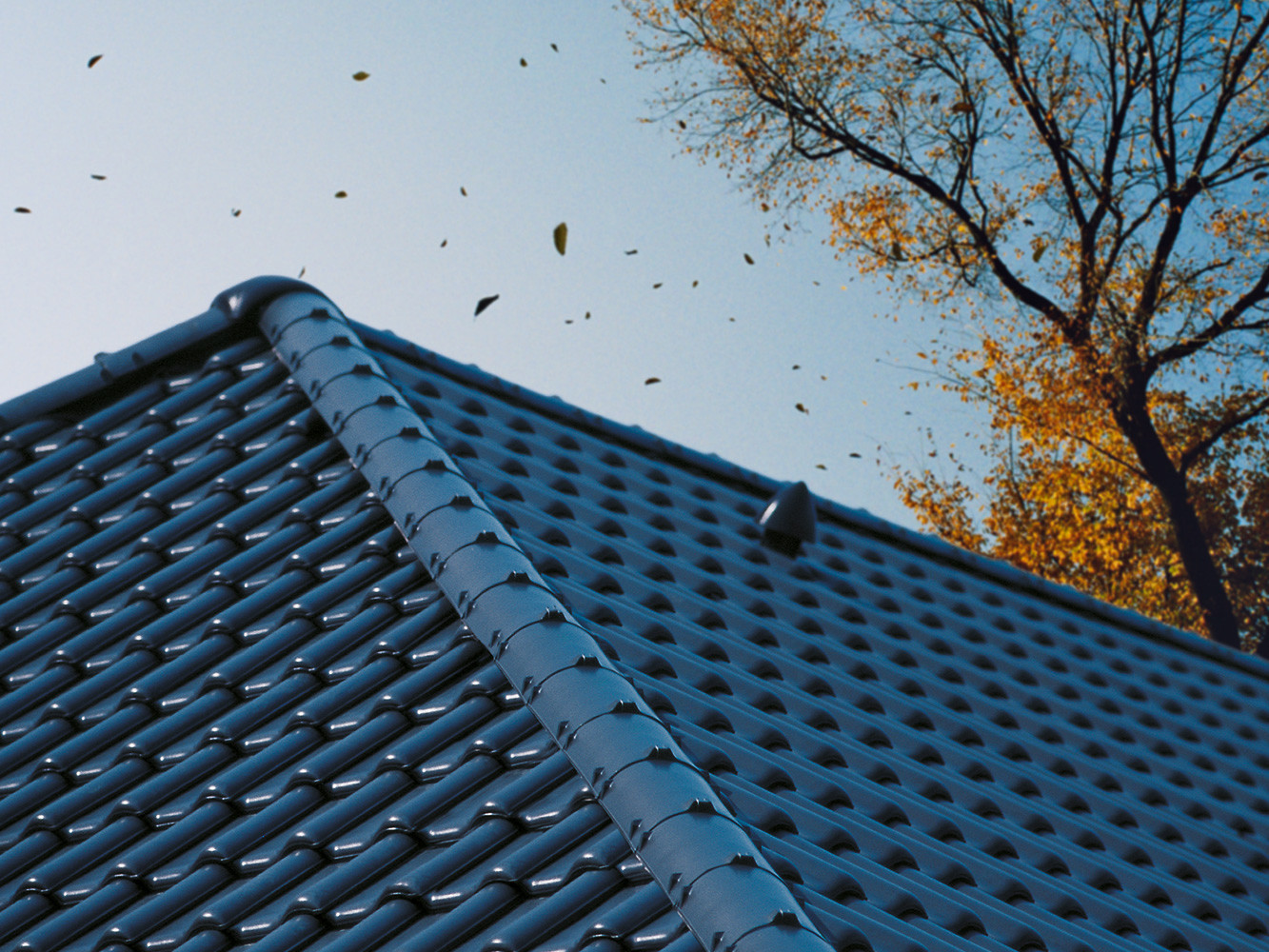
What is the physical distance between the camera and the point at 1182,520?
20891mm

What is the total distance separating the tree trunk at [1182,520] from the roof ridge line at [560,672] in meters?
18.0

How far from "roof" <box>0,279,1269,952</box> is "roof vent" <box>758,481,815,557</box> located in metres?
0.03

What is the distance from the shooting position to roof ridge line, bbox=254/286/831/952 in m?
3.27

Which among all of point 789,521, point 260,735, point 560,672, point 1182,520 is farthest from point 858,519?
point 1182,520

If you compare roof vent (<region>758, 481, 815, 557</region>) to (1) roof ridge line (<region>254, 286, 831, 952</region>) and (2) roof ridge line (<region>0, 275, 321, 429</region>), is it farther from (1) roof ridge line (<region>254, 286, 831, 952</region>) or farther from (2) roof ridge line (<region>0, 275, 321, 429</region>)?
(2) roof ridge line (<region>0, 275, 321, 429</region>)

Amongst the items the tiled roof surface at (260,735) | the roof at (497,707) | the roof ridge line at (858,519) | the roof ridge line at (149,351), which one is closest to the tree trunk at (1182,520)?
the roof ridge line at (858,519)

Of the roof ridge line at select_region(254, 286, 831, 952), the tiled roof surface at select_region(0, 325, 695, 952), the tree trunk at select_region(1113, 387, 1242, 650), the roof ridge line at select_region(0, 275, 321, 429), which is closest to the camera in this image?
the roof ridge line at select_region(254, 286, 831, 952)

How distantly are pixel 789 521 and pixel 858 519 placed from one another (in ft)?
4.47

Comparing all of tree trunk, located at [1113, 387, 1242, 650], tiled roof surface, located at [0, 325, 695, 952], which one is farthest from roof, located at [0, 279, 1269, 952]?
tree trunk, located at [1113, 387, 1242, 650]

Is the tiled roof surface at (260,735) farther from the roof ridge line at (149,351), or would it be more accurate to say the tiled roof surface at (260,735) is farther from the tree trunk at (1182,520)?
the tree trunk at (1182,520)

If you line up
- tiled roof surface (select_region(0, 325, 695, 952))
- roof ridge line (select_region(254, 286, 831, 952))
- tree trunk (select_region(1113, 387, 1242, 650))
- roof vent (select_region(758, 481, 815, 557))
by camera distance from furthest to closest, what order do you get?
tree trunk (select_region(1113, 387, 1242, 650)) < roof vent (select_region(758, 481, 815, 557)) < tiled roof surface (select_region(0, 325, 695, 952)) < roof ridge line (select_region(254, 286, 831, 952))

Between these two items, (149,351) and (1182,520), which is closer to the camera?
(149,351)

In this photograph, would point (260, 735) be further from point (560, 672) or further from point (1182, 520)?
point (1182, 520)

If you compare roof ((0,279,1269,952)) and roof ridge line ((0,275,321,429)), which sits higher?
roof ridge line ((0,275,321,429))
